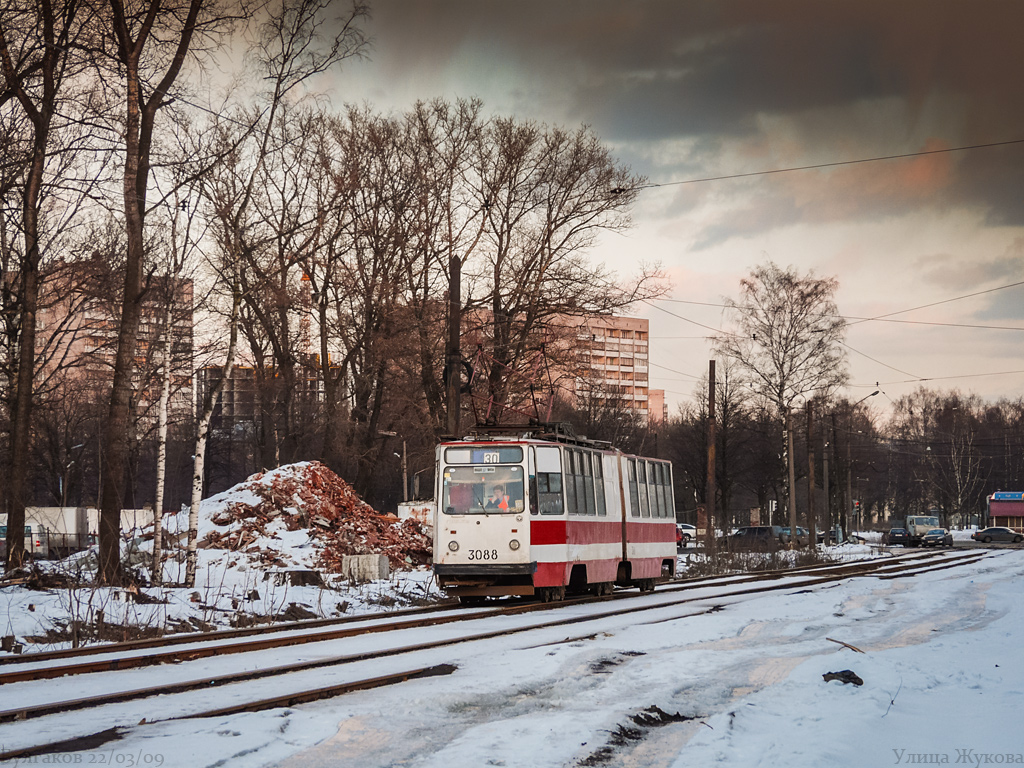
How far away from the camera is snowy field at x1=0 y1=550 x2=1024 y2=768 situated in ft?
23.1

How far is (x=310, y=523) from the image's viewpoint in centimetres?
2866

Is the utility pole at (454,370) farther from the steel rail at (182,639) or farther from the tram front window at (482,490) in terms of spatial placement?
the steel rail at (182,639)

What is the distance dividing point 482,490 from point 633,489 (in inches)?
213

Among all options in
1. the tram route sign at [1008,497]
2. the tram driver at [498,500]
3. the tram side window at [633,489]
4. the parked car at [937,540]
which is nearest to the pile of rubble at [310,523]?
the tram side window at [633,489]

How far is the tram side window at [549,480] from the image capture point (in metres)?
19.4

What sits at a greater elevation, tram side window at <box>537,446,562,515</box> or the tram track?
tram side window at <box>537,446,562,515</box>

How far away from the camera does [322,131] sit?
40.2 metres

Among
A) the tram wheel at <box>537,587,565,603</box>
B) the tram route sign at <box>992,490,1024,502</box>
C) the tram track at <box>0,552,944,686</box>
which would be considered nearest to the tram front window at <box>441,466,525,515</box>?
the tram track at <box>0,552,944,686</box>

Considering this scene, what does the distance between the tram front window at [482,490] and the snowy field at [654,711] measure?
15.2 feet

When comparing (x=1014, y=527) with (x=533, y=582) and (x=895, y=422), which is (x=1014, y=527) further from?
(x=533, y=582)

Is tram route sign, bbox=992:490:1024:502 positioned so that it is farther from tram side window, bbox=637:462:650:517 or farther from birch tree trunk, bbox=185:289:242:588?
birch tree trunk, bbox=185:289:242:588

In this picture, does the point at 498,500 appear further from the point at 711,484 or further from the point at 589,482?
the point at 711,484

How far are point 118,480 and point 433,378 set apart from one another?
770 inches

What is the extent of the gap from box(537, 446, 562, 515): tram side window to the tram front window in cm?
37
